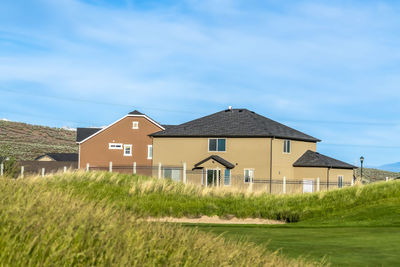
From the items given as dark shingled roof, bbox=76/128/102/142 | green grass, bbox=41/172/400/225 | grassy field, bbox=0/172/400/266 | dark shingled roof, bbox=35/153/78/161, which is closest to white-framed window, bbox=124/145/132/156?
dark shingled roof, bbox=76/128/102/142

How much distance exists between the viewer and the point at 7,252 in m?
6.41

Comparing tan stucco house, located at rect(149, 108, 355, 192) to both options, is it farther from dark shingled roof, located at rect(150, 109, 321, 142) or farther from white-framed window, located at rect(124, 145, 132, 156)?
white-framed window, located at rect(124, 145, 132, 156)

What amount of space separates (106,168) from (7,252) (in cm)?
4914

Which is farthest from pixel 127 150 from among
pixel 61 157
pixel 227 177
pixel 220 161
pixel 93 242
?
pixel 93 242

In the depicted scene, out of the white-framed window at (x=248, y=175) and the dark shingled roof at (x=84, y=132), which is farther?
the dark shingled roof at (x=84, y=132)

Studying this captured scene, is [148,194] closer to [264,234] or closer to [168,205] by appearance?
[168,205]

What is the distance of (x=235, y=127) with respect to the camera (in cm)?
4941

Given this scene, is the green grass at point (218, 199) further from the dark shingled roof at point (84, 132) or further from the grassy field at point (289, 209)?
the dark shingled roof at point (84, 132)

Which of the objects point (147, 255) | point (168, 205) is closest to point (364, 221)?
point (168, 205)

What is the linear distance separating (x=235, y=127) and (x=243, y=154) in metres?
2.55

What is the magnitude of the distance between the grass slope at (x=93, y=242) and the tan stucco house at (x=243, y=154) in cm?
3726

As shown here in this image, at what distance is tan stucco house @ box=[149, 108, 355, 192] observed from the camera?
47750mm

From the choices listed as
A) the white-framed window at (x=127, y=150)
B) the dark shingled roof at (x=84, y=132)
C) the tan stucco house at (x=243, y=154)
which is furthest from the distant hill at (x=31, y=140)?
the tan stucco house at (x=243, y=154)

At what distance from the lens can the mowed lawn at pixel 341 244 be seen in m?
11.0
